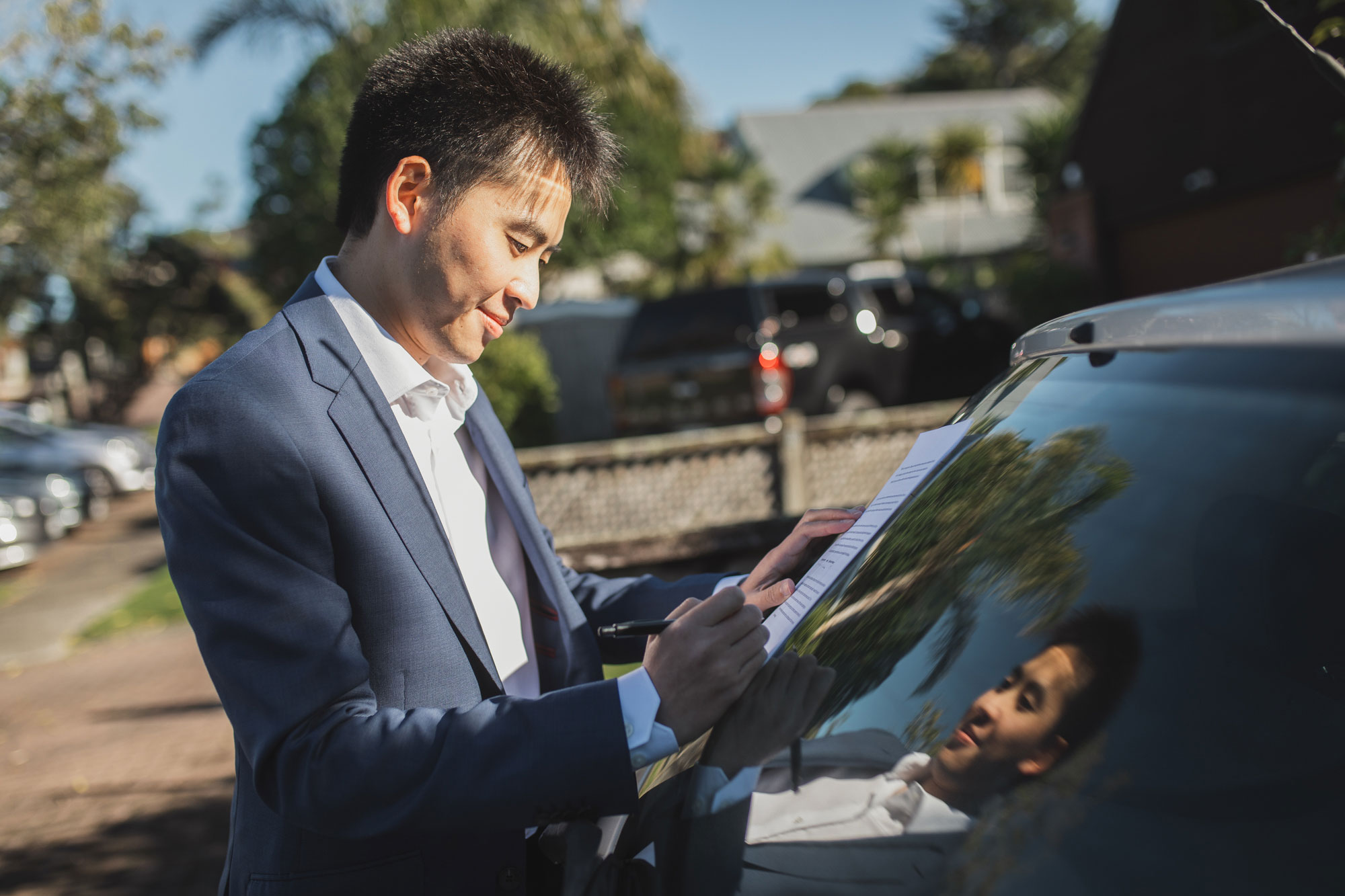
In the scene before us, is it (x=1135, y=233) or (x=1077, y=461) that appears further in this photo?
(x=1135, y=233)

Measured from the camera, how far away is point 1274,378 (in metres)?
1.01

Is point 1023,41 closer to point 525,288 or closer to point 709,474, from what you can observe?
point 709,474

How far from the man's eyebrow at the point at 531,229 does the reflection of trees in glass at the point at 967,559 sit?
0.76 meters

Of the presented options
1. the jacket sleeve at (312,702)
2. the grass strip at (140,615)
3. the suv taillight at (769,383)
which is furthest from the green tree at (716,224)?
the jacket sleeve at (312,702)

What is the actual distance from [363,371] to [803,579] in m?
0.74

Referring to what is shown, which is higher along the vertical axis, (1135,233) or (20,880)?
(1135,233)

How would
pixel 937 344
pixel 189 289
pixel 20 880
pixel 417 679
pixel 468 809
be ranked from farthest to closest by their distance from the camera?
pixel 189 289
pixel 937 344
pixel 20 880
pixel 417 679
pixel 468 809

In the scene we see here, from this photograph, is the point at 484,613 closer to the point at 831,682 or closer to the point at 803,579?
the point at 803,579

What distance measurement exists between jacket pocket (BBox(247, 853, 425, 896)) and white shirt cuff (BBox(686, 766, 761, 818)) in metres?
0.46

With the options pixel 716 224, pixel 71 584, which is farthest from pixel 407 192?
pixel 716 224

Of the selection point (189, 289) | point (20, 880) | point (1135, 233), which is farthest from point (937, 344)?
point (189, 289)

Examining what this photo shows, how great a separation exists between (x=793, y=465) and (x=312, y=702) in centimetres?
674

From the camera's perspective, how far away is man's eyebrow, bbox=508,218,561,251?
1.59m

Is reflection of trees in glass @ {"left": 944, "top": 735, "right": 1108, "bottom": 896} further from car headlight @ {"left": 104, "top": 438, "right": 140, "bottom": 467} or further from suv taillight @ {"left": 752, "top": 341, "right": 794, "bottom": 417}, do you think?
car headlight @ {"left": 104, "top": 438, "right": 140, "bottom": 467}
